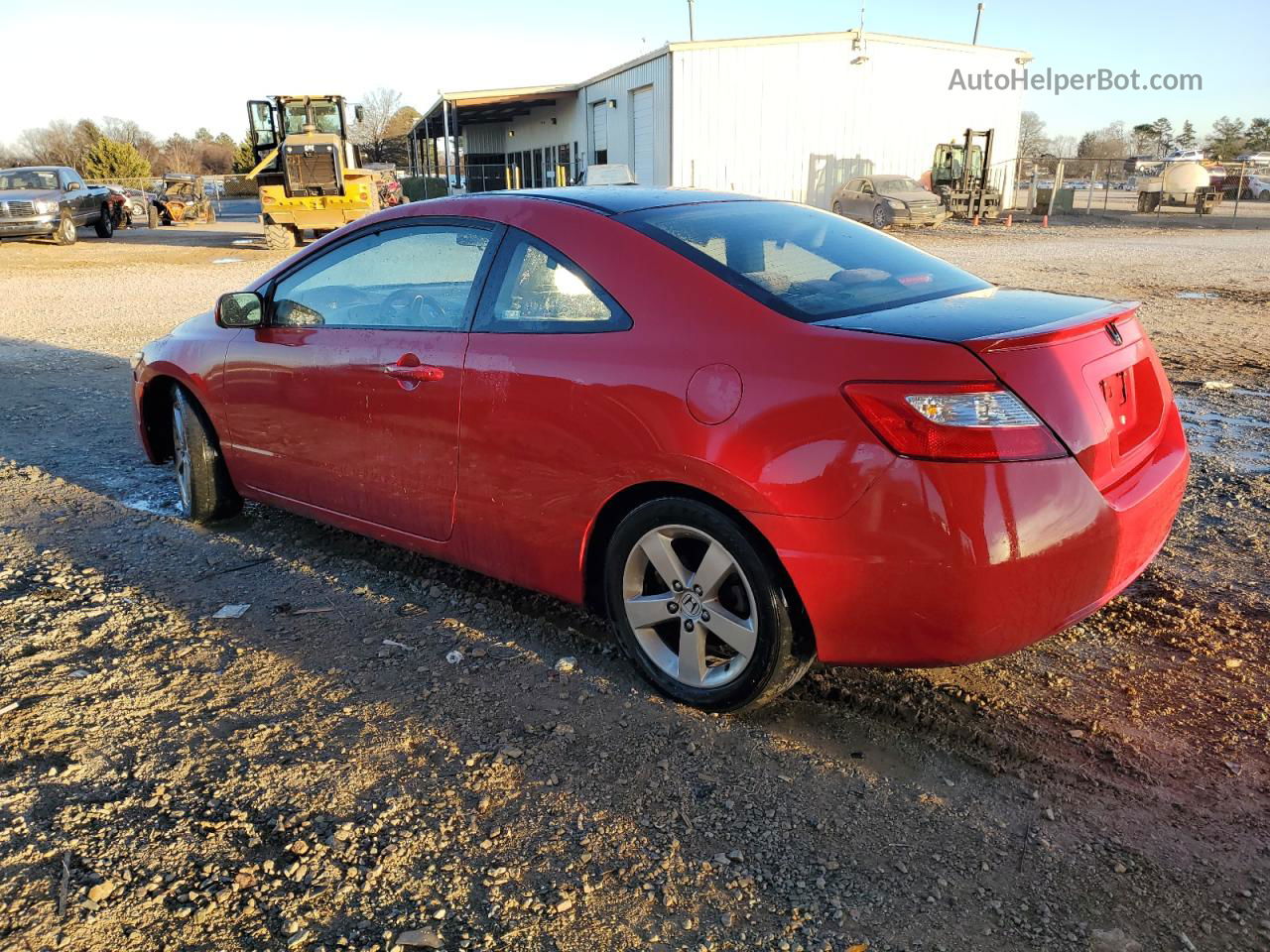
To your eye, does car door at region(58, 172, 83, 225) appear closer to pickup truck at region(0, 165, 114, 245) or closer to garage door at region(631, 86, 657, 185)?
pickup truck at region(0, 165, 114, 245)

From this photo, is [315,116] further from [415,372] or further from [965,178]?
[415,372]

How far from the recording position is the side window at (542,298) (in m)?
3.15

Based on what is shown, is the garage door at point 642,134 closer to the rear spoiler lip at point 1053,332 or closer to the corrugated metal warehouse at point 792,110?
the corrugated metal warehouse at point 792,110

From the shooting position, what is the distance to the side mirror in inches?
170

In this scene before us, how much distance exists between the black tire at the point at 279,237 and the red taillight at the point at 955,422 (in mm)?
23240

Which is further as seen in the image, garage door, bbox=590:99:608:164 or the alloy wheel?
garage door, bbox=590:99:608:164

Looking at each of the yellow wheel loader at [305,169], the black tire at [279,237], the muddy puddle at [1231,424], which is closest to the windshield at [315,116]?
the yellow wheel loader at [305,169]

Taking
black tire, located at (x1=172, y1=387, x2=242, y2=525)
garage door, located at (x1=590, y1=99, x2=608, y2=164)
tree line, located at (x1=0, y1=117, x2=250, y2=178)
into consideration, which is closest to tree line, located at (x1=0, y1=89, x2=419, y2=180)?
tree line, located at (x1=0, y1=117, x2=250, y2=178)

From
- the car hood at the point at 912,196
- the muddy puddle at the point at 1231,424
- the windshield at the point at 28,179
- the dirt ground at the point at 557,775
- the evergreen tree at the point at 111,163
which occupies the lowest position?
the dirt ground at the point at 557,775

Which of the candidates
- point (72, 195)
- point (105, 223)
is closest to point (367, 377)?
point (72, 195)

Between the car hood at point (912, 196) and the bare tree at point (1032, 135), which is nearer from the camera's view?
the car hood at point (912, 196)

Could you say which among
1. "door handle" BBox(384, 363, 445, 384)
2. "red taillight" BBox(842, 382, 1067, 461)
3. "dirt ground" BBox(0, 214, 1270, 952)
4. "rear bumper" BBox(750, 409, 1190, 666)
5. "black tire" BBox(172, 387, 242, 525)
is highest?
"red taillight" BBox(842, 382, 1067, 461)

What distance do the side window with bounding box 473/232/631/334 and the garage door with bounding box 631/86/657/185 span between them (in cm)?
2909

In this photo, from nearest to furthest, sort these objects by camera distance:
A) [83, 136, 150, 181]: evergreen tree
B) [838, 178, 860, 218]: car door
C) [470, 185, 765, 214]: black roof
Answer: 1. [470, 185, 765, 214]: black roof
2. [838, 178, 860, 218]: car door
3. [83, 136, 150, 181]: evergreen tree
